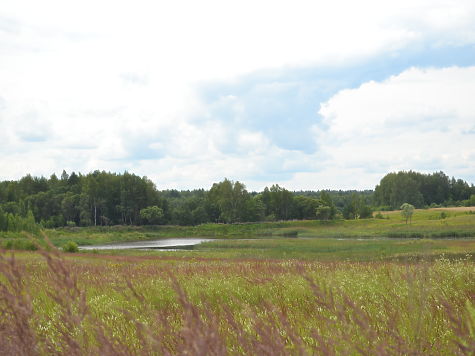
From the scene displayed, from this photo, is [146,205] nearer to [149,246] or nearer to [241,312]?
[149,246]

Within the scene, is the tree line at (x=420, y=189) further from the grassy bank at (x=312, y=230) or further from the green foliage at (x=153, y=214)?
the green foliage at (x=153, y=214)

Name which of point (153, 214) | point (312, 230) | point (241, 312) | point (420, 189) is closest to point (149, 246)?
point (312, 230)

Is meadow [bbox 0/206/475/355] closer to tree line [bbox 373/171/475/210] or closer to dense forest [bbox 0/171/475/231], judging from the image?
dense forest [bbox 0/171/475/231]

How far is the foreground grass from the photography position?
8.31ft

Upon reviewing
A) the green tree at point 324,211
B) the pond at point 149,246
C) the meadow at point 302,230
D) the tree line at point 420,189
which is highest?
the tree line at point 420,189

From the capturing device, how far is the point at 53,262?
253cm

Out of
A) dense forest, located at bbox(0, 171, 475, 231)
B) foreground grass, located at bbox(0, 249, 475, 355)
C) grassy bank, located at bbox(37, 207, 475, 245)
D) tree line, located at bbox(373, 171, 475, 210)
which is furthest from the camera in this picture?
tree line, located at bbox(373, 171, 475, 210)

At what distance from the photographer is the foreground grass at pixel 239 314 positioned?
2.53 metres

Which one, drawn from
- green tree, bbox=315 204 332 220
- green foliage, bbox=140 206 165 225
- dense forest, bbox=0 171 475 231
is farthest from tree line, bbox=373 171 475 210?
green foliage, bbox=140 206 165 225

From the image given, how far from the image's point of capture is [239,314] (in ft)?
19.9

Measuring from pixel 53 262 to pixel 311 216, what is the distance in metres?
125

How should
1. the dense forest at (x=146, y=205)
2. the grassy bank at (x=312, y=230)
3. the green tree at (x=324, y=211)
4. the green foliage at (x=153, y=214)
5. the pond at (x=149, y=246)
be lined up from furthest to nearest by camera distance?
the dense forest at (x=146, y=205) < the green foliage at (x=153, y=214) < the green tree at (x=324, y=211) < the grassy bank at (x=312, y=230) < the pond at (x=149, y=246)

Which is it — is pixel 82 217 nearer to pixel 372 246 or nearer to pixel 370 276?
pixel 372 246

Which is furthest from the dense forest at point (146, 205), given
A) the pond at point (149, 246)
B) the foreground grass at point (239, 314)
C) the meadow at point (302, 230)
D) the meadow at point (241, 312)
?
the foreground grass at point (239, 314)
